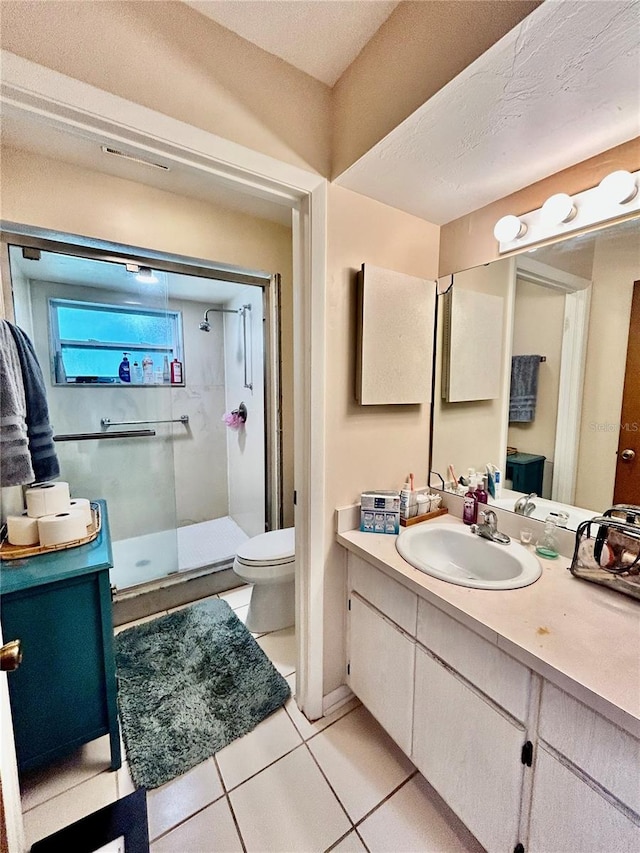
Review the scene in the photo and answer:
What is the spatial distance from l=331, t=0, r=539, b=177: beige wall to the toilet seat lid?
1693mm

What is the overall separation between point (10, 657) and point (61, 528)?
2.40ft

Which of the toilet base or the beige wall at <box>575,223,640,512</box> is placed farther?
the toilet base

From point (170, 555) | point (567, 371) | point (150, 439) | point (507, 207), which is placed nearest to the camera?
point (567, 371)

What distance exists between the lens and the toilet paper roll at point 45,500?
125 centimetres

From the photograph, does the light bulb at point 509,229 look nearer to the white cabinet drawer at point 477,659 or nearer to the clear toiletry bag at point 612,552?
the clear toiletry bag at point 612,552

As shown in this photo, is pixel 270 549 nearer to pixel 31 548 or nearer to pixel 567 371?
pixel 31 548

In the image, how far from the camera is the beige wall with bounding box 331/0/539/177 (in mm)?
784

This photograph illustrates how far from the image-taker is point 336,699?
1484 mm

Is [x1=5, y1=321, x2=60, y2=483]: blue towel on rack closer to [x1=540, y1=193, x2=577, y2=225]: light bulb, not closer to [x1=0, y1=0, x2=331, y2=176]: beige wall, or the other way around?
[x1=0, y1=0, x2=331, y2=176]: beige wall

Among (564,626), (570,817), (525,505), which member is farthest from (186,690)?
(525,505)

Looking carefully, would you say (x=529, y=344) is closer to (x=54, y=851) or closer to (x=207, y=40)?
(x=207, y=40)

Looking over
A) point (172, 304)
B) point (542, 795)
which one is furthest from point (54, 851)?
point (172, 304)

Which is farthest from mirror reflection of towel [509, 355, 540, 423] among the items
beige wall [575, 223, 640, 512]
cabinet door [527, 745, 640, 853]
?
cabinet door [527, 745, 640, 853]

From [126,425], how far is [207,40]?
89.7 inches
